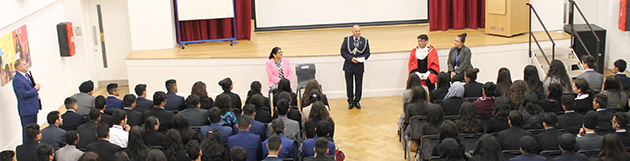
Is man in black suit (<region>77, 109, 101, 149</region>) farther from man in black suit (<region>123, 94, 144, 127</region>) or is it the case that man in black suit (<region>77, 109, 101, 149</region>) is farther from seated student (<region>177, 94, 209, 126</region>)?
seated student (<region>177, 94, 209, 126</region>)

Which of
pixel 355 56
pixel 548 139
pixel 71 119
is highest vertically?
pixel 355 56

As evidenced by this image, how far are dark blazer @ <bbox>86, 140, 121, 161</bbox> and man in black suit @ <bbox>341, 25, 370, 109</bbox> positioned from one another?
4.46 m

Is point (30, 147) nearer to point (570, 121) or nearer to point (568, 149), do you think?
point (568, 149)

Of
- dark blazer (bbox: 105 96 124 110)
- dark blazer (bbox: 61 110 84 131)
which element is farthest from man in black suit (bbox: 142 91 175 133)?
dark blazer (bbox: 105 96 124 110)

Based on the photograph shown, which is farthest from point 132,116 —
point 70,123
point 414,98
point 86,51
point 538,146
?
point 86,51

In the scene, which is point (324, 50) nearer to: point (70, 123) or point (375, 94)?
point (375, 94)

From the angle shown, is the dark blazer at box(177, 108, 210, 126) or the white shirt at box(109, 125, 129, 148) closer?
the white shirt at box(109, 125, 129, 148)

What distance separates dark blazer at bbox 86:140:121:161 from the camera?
256 inches

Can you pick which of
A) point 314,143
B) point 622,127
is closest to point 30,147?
point 314,143

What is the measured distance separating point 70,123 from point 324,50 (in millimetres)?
4886

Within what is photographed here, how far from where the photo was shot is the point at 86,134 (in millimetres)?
7020

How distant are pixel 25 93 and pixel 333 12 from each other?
6.46 m

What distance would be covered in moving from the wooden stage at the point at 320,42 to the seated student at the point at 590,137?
4.83 m

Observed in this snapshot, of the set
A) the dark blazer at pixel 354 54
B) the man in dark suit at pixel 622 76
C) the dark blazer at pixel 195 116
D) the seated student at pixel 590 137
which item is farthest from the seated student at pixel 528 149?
the dark blazer at pixel 354 54
